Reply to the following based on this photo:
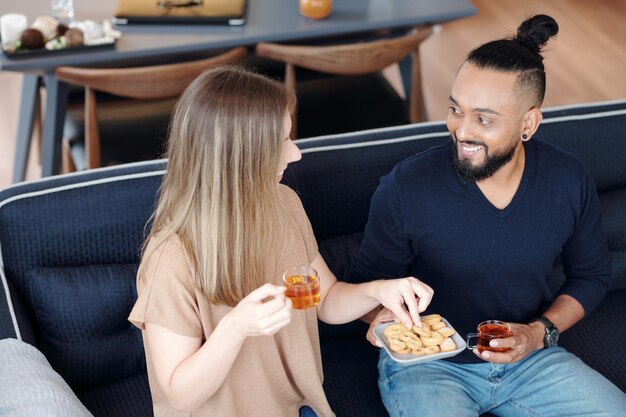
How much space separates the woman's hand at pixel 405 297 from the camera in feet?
6.48

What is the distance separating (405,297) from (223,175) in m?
0.48

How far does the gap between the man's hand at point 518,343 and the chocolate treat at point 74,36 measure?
1.88m

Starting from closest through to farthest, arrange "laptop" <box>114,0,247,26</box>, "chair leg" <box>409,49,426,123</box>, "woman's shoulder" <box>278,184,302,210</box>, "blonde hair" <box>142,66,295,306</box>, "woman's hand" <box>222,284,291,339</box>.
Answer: "woman's hand" <box>222,284,291,339</box> → "blonde hair" <box>142,66,295,306</box> → "woman's shoulder" <box>278,184,302,210</box> → "laptop" <box>114,0,247,26</box> → "chair leg" <box>409,49,426,123</box>

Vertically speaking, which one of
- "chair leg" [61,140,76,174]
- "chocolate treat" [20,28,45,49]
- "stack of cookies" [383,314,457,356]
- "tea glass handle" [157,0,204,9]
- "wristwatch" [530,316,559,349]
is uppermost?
"tea glass handle" [157,0,204,9]

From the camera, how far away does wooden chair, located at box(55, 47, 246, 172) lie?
314cm

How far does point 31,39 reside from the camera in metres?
3.23

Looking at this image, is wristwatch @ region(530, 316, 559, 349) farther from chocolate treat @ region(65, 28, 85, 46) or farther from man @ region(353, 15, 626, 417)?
chocolate treat @ region(65, 28, 85, 46)

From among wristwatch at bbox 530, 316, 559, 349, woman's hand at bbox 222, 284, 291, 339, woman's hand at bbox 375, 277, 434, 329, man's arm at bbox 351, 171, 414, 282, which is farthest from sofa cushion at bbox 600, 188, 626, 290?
woman's hand at bbox 222, 284, 291, 339

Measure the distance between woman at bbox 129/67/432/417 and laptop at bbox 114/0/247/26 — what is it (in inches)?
64.9

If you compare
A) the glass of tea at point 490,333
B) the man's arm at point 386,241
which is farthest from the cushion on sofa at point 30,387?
the glass of tea at point 490,333

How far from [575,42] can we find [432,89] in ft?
3.50

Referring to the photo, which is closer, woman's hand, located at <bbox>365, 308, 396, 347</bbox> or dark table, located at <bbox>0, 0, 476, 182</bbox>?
woman's hand, located at <bbox>365, 308, 396, 347</bbox>

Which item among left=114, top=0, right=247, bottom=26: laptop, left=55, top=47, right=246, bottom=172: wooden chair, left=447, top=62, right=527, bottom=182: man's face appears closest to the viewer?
left=447, top=62, right=527, bottom=182: man's face

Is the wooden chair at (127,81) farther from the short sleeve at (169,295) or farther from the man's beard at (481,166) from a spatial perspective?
the short sleeve at (169,295)
